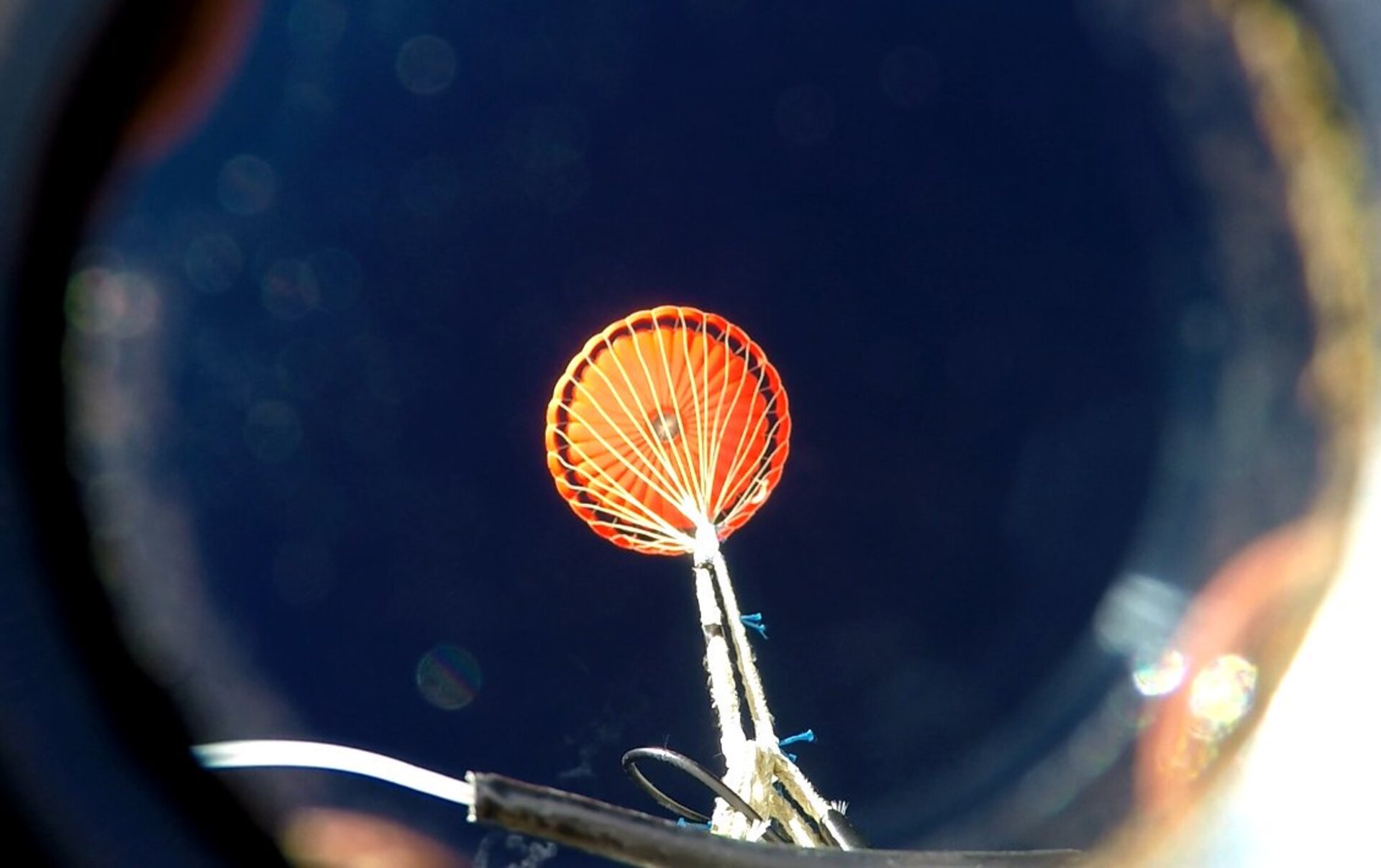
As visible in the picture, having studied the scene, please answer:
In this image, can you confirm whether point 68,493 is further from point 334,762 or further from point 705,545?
point 705,545

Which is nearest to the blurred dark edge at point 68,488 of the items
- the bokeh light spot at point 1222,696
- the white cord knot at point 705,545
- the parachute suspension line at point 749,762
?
the bokeh light spot at point 1222,696

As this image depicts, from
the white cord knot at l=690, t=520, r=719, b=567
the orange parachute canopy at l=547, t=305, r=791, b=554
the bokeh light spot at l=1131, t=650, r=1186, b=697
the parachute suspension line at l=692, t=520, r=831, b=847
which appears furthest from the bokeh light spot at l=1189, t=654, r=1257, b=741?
the orange parachute canopy at l=547, t=305, r=791, b=554

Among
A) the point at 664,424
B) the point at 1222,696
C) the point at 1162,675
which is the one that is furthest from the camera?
the point at 664,424

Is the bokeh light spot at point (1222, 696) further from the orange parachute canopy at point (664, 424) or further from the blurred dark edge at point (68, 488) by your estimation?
the orange parachute canopy at point (664, 424)

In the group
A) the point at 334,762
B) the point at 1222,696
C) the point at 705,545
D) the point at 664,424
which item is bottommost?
the point at 334,762

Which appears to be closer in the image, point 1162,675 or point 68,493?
point 68,493

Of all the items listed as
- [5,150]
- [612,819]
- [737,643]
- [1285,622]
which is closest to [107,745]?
[5,150]

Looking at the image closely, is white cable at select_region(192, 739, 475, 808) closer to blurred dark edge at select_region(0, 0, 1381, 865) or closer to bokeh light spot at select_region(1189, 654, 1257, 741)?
blurred dark edge at select_region(0, 0, 1381, 865)

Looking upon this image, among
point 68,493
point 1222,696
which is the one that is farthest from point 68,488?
point 1222,696
